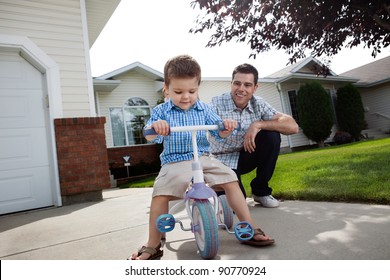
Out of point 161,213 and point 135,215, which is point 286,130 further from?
point 135,215

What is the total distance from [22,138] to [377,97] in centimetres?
1888

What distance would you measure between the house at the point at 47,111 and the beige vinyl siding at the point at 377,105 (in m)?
17.0

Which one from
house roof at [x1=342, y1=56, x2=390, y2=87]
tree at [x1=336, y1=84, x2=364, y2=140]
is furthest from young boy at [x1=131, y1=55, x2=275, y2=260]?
house roof at [x1=342, y1=56, x2=390, y2=87]

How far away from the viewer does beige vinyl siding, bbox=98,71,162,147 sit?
1191 centimetres

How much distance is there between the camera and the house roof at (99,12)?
18.9 ft

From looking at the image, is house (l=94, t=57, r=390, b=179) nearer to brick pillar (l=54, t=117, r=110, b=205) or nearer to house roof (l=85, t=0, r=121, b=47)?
house roof (l=85, t=0, r=121, b=47)

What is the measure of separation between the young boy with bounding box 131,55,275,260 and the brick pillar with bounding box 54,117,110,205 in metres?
3.01

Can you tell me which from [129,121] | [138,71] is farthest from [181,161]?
[138,71]

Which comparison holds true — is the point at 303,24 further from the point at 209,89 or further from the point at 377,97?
the point at 377,97

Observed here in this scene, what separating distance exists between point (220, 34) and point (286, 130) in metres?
3.45

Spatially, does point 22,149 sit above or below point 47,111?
below

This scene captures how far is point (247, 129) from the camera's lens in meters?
2.73

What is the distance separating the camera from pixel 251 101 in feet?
9.48

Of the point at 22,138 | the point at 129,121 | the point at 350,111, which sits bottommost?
the point at 22,138
